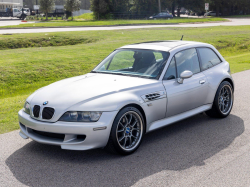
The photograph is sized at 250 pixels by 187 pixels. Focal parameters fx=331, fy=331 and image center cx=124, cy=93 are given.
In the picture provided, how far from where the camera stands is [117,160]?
15.0 ft

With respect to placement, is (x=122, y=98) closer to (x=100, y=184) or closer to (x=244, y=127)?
(x=100, y=184)

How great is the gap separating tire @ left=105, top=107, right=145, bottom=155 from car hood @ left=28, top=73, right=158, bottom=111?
38cm

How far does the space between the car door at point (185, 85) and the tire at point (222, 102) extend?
15.9 inches

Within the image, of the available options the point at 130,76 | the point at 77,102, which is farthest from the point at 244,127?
the point at 77,102

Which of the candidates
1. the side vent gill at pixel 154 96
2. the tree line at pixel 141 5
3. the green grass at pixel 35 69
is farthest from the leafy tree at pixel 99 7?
the side vent gill at pixel 154 96

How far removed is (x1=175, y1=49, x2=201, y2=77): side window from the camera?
5.83m

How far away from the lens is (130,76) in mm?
5555

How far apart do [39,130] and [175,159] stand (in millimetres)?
1925

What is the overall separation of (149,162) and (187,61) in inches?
90.5

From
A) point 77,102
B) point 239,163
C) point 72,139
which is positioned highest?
point 77,102

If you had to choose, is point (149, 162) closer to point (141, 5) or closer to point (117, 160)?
point (117, 160)

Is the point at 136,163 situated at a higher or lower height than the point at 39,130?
lower

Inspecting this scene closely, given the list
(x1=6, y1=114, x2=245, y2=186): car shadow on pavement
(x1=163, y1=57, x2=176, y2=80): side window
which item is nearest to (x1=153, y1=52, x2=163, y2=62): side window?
(x1=163, y1=57, x2=176, y2=80): side window

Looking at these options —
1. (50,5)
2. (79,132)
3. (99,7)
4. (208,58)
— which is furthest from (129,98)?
(99,7)
